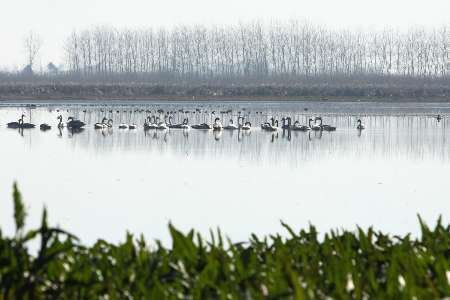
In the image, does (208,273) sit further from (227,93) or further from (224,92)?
(224,92)

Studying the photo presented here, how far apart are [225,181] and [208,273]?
13821 millimetres

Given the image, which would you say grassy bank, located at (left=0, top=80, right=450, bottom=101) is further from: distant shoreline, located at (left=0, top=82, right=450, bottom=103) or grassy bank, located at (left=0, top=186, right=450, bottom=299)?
grassy bank, located at (left=0, top=186, right=450, bottom=299)

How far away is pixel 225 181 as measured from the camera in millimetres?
17938

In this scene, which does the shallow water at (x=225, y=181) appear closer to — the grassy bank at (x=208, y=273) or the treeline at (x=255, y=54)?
the grassy bank at (x=208, y=273)

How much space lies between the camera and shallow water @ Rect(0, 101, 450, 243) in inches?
494

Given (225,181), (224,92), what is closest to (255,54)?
(224,92)

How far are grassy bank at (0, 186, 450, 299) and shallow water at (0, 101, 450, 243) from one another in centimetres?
340

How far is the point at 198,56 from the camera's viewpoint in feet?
383

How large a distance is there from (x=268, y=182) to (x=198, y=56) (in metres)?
99.6

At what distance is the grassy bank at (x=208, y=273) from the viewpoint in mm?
3811

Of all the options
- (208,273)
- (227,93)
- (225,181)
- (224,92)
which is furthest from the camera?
(224,92)

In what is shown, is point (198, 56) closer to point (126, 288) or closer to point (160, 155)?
point (160, 155)

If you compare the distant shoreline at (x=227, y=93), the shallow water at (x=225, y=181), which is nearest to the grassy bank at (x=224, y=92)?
the distant shoreline at (x=227, y=93)

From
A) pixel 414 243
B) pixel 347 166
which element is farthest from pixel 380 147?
pixel 414 243
